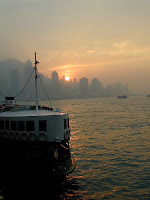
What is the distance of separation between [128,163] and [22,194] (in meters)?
15.3

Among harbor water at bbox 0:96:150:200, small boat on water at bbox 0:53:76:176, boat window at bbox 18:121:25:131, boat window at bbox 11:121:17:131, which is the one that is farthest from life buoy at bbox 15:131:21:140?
harbor water at bbox 0:96:150:200

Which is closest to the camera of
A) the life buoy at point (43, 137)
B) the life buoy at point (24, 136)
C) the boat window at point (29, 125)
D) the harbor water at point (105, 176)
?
the harbor water at point (105, 176)

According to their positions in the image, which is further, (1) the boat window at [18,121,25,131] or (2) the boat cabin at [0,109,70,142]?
(1) the boat window at [18,121,25,131]

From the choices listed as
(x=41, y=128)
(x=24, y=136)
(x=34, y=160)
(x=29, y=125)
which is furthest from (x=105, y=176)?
(x=29, y=125)

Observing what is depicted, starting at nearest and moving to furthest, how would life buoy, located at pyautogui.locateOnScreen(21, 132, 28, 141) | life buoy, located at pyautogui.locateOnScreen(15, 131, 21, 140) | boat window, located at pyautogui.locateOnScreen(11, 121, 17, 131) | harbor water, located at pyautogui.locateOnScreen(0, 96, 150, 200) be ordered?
harbor water, located at pyautogui.locateOnScreen(0, 96, 150, 200), life buoy, located at pyautogui.locateOnScreen(21, 132, 28, 141), life buoy, located at pyautogui.locateOnScreen(15, 131, 21, 140), boat window, located at pyautogui.locateOnScreen(11, 121, 17, 131)

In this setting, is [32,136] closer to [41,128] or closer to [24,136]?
[24,136]

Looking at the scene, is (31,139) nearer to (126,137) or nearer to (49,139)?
(49,139)

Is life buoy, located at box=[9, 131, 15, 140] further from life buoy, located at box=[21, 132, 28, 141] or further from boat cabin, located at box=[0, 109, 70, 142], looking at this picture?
life buoy, located at box=[21, 132, 28, 141]

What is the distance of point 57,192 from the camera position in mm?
18812

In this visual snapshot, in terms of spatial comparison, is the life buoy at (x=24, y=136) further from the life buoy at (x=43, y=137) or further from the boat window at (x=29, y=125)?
the life buoy at (x=43, y=137)

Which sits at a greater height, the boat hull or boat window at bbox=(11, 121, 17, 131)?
boat window at bbox=(11, 121, 17, 131)

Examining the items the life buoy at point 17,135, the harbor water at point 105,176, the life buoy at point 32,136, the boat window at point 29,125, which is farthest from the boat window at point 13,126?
the harbor water at point 105,176

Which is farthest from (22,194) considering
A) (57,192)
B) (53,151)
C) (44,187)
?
(53,151)

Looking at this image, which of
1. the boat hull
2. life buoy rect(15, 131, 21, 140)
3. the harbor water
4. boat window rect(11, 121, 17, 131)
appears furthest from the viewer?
boat window rect(11, 121, 17, 131)
